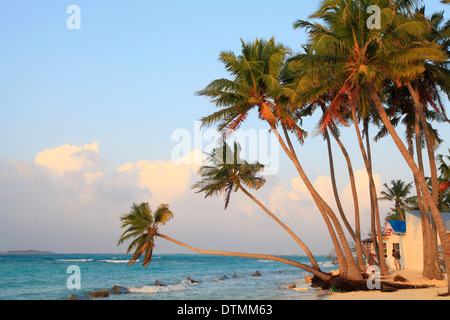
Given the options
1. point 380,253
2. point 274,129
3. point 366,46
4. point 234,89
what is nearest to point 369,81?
point 366,46

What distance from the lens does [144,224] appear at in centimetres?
1866

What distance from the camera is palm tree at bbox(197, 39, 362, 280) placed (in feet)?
55.9

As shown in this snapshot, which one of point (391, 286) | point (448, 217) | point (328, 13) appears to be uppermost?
point (328, 13)

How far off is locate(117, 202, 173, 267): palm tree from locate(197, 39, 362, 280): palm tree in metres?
4.66

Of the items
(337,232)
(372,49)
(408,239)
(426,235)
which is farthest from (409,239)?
(372,49)

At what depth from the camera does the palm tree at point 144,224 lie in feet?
61.1

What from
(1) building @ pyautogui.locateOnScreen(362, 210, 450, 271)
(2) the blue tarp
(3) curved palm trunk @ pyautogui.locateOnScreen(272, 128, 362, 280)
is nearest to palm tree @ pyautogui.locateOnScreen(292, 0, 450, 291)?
(3) curved palm trunk @ pyautogui.locateOnScreen(272, 128, 362, 280)

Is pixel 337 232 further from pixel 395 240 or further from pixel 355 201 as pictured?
pixel 395 240

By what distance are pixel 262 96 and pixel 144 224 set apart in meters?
7.79

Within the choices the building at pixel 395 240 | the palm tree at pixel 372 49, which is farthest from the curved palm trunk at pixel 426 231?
the building at pixel 395 240

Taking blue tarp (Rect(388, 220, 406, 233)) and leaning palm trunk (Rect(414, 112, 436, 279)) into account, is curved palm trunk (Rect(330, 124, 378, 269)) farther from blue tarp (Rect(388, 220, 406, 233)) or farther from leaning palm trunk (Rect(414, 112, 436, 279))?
blue tarp (Rect(388, 220, 406, 233))
